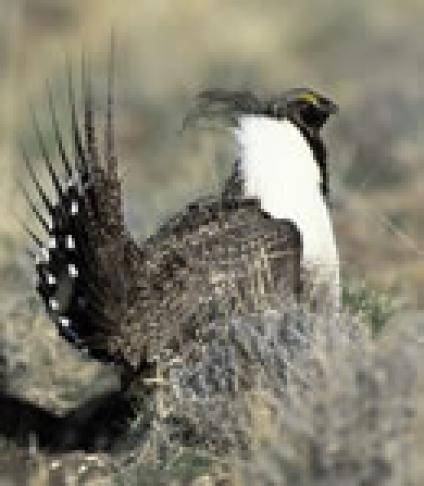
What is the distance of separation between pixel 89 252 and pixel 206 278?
321 millimetres

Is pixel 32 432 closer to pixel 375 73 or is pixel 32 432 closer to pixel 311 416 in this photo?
pixel 311 416

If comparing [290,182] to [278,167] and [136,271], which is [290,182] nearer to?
[278,167]

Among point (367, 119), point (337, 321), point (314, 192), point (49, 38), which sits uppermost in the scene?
point (49, 38)

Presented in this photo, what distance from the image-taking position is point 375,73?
1284 cm

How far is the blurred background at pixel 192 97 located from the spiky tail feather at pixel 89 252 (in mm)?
835

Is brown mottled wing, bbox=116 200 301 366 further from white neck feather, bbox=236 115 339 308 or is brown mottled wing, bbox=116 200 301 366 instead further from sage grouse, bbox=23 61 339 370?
white neck feather, bbox=236 115 339 308

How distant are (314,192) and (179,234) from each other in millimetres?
478

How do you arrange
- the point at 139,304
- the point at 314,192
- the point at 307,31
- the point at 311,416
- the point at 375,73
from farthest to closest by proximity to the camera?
the point at 307,31
the point at 375,73
the point at 314,192
the point at 139,304
the point at 311,416

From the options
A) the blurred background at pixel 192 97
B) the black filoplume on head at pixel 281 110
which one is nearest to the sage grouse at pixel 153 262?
the black filoplume on head at pixel 281 110

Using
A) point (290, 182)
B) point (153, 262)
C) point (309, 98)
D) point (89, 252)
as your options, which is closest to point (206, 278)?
point (153, 262)

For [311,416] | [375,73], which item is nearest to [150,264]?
[311,416]

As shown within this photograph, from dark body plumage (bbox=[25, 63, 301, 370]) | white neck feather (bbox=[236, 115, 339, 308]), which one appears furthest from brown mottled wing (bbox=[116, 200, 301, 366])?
white neck feather (bbox=[236, 115, 339, 308])

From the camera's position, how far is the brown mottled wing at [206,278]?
18.6 ft

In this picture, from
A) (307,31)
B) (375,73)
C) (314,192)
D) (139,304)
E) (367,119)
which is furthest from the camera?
(307,31)
